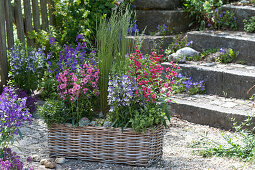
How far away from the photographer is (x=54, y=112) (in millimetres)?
3471

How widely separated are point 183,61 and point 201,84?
0.57 metres

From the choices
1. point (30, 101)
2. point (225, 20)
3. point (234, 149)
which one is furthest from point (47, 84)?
point (225, 20)

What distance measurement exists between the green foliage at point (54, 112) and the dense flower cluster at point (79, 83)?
0.09 m

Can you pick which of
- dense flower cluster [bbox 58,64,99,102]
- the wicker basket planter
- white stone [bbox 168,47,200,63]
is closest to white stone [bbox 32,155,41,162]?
the wicker basket planter

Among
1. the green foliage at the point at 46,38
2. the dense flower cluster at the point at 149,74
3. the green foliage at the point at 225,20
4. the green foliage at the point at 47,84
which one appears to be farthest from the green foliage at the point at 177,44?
the dense flower cluster at the point at 149,74

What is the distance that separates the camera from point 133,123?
10.8ft

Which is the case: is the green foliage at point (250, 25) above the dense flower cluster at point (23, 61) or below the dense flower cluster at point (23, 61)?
above

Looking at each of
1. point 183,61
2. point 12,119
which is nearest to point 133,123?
point 12,119

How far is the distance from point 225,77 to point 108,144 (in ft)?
7.35

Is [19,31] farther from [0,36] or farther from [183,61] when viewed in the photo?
[183,61]

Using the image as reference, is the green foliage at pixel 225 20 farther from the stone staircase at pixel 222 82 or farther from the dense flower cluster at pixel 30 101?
the dense flower cluster at pixel 30 101

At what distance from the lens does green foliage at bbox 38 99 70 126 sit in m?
3.49

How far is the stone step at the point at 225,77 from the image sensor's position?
192 inches

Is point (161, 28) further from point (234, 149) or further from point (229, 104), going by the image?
point (234, 149)
